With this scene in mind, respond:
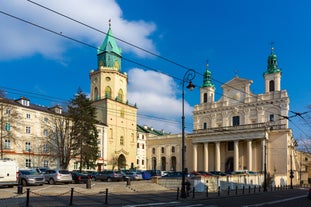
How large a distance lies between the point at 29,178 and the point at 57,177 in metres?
3.50

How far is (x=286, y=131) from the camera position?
65.4 m

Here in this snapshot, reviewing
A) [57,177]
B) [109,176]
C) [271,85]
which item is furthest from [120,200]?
[271,85]

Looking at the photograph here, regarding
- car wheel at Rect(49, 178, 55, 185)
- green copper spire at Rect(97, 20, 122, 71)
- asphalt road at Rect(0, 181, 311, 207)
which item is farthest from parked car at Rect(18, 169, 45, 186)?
green copper spire at Rect(97, 20, 122, 71)

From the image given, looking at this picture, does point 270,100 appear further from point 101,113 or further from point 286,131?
point 101,113

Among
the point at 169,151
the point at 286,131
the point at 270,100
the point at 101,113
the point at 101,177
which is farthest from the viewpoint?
the point at 169,151

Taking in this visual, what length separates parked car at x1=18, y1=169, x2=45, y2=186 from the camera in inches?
1198

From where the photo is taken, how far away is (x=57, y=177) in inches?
1316

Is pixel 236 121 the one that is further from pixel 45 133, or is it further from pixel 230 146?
pixel 45 133

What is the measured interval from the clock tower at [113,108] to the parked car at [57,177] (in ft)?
118

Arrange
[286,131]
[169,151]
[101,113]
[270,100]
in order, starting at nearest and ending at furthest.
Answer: [286,131], [270,100], [101,113], [169,151]

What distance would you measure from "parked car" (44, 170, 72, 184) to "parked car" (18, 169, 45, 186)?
2.24m

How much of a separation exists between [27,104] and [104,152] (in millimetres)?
19536

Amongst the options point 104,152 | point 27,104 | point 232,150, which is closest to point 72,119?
point 27,104

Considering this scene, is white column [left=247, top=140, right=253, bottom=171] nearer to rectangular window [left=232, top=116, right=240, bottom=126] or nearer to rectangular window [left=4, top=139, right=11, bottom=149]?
rectangular window [left=232, top=116, right=240, bottom=126]
